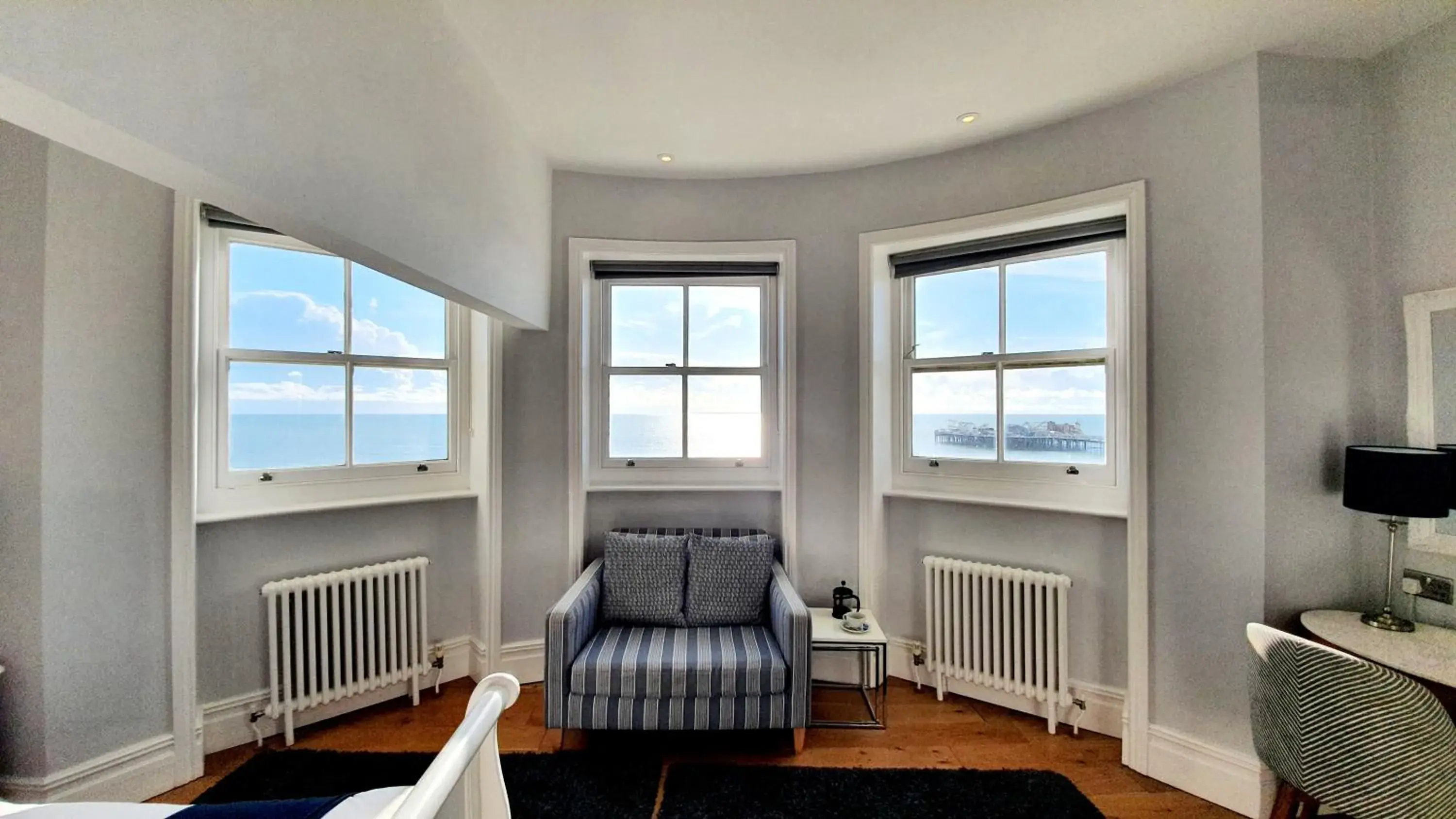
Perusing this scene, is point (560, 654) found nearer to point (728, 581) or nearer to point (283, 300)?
point (728, 581)

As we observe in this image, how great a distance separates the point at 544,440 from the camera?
8.11 feet

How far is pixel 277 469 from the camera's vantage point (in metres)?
2.05

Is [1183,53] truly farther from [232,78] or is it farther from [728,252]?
[232,78]

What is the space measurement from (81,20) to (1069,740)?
3.31 m

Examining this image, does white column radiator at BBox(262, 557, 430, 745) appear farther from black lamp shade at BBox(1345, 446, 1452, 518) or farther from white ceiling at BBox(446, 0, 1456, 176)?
black lamp shade at BBox(1345, 446, 1452, 518)

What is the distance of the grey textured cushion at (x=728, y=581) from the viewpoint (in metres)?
2.24

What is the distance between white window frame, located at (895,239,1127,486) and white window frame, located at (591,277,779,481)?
0.67 meters

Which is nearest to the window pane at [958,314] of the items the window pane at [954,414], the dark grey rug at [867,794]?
the window pane at [954,414]

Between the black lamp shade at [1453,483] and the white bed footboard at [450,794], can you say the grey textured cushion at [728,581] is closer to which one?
the white bed footboard at [450,794]

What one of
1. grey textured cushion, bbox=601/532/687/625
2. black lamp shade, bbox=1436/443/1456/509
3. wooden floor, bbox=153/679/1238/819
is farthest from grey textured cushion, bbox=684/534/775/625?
black lamp shade, bbox=1436/443/1456/509

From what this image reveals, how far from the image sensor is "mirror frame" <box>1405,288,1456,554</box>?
1.53 meters

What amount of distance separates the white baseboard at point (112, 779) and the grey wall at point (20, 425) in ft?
0.18

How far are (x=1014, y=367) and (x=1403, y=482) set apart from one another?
1155mm

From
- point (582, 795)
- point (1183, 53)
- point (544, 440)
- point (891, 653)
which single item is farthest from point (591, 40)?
point (891, 653)
